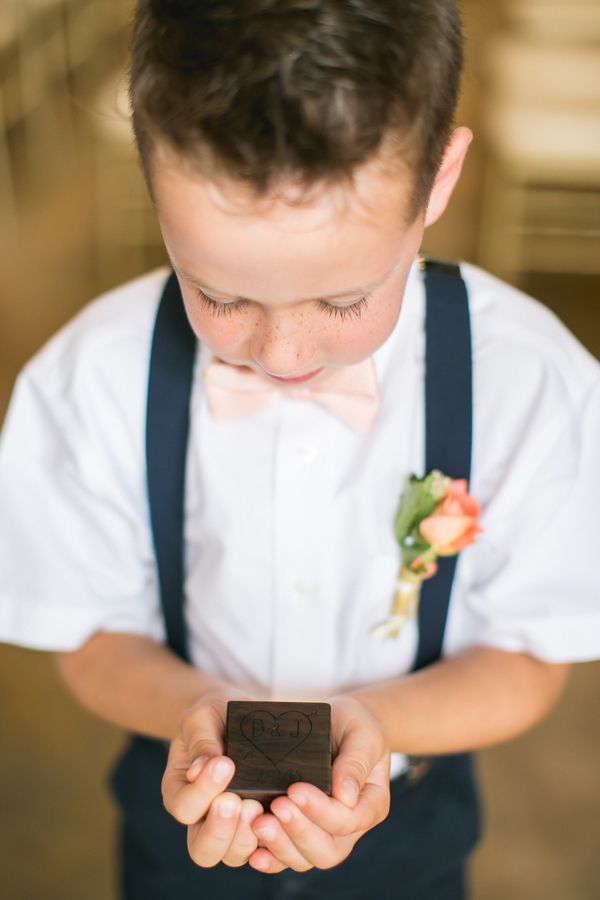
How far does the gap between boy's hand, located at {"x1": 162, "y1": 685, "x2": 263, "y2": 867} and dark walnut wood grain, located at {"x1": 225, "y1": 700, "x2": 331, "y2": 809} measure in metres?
0.02

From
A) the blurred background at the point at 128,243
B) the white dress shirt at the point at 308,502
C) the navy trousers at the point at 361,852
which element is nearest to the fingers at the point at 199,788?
the white dress shirt at the point at 308,502

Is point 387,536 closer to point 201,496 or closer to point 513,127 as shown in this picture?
point 201,496

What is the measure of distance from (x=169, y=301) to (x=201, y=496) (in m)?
0.22

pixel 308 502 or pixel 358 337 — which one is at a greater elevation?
pixel 358 337

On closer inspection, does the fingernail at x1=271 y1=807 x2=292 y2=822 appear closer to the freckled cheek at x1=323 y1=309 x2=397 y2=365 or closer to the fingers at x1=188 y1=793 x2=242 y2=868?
the fingers at x1=188 y1=793 x2=242 y2=868

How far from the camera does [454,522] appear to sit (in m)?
1.07

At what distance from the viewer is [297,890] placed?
1296mm

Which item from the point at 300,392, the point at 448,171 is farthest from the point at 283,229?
the point at 300,392

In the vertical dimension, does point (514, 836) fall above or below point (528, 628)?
below

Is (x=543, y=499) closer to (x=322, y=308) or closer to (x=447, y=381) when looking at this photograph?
(x=447, y=381)

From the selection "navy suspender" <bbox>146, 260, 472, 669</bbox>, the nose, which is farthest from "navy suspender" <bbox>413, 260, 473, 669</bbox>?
the nose

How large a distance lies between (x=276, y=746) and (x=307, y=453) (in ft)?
1.08

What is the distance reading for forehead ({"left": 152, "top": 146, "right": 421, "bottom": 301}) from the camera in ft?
2.59

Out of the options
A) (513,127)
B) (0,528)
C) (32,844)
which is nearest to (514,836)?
(32,844)
